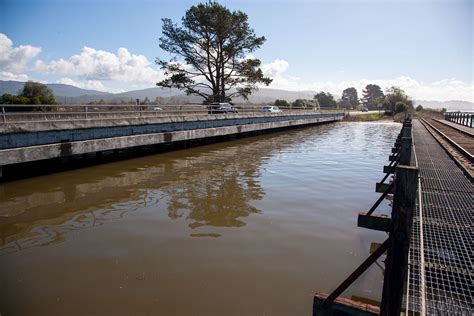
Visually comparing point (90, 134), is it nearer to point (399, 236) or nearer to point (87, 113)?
point (87, 113)

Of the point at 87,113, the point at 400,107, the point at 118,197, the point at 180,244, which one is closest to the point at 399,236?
the point at 180,244

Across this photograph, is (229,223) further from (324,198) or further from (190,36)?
→ (190,36)

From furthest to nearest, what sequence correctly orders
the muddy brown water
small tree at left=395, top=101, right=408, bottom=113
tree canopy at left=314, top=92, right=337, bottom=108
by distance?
tree canopy at left=314, top=92, right=337, bottom=108 < small tree at left=395, top=101, right=408, bottom=113 < the muddy brown water

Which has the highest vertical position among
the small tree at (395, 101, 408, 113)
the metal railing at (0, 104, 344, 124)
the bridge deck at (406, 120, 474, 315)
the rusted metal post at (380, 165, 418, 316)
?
the small tree at (395, 101, 408, 113)

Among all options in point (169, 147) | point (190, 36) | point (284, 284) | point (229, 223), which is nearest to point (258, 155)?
point (169, 147)

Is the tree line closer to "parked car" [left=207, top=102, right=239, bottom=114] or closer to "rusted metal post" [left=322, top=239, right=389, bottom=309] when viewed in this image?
"parked car" [left=207, top=102, right=239, bottom=114]

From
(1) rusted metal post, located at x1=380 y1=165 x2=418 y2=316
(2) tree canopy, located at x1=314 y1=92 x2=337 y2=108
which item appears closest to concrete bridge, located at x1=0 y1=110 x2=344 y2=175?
(1) rusted metal post, located at x1=380 y1=165 x2=418 y2=316

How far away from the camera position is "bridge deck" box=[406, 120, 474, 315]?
3.14 metres

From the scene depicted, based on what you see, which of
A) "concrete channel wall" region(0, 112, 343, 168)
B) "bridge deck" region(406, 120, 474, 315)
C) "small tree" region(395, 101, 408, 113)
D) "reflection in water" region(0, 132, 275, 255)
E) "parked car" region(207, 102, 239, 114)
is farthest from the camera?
"small tree" region(395, 101, 408, 113)

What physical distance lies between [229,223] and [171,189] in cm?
336

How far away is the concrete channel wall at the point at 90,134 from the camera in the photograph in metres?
9.76

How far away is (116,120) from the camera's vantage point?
13477 mm

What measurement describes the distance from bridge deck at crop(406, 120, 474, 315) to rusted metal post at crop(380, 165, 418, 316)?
293 mm

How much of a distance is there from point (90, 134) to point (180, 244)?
8.88 m
